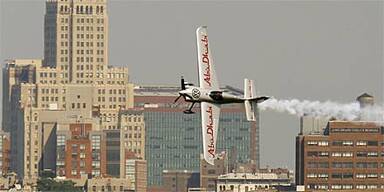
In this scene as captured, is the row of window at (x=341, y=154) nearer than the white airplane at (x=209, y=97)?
No

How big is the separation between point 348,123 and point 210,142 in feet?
342

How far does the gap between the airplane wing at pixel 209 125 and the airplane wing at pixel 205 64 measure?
1.79ft

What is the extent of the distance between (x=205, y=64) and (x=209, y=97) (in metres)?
1.97

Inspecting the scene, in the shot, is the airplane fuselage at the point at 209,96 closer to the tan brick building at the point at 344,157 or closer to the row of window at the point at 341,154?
the tan brick building at the point at 344,157

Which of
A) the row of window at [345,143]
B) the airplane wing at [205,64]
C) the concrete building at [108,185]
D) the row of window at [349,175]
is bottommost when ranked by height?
the concrete building at [108,185]

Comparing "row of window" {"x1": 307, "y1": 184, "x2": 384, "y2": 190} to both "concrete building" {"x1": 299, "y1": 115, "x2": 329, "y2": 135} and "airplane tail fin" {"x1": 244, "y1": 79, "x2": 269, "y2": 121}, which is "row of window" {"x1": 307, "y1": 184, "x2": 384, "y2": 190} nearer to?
"concrete building" {"x1": 299, "y1": 115, "x2": 329, "y2": 135}

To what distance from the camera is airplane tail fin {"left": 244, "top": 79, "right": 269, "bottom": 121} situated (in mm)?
71000

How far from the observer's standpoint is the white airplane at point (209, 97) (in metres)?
70.3

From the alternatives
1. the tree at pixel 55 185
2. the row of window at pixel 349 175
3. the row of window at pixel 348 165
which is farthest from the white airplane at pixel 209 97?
the tree at pixel 55 185

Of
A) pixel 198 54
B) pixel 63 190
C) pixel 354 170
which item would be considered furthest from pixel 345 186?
pixel 198 54

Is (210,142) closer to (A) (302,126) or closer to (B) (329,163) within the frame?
(B) (329,163)

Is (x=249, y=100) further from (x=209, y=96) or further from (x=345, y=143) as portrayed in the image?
(x=345, y=143)

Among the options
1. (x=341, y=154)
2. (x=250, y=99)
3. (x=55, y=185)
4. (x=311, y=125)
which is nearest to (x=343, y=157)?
(x=341, y=154)

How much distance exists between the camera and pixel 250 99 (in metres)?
71.3
